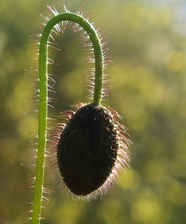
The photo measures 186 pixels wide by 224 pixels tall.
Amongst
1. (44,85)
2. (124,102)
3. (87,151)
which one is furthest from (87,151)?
(124,102)

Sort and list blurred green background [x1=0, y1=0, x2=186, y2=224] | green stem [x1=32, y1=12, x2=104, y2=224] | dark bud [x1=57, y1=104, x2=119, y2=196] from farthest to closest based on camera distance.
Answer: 1. blurred green background [x1=0, y1=0, x2=186, y2=224]
2. green stem [x1=32, y1=12, x2=104, y2=224]
3. dark bud [x1=57, y1=104, x2=119, y2=196]

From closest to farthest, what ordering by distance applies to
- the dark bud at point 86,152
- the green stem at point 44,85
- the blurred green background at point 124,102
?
the dark bud at point 86,152, the green stem at point 44,85, the blurred green background at point 124,102

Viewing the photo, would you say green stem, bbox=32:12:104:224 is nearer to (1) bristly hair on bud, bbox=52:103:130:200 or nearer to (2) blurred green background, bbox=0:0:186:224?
(1) bristly hair on bud, bbox=52:103:130:200

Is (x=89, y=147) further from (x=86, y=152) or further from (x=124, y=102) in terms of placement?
(x=124, y=102)

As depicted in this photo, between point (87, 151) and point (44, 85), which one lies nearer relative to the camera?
point (87, 151)

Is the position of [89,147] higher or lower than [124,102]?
higher

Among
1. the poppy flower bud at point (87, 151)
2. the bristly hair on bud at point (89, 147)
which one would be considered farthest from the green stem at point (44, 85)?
the poppy flower bud at point (87, 151)

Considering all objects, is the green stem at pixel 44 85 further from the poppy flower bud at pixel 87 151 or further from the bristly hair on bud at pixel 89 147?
the poppy flower bud at pixel 87 151

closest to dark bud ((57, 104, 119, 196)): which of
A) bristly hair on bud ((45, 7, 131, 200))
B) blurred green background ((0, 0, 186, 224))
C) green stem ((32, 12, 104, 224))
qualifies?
bristly hair on bud ((45, 7, 131, 200))

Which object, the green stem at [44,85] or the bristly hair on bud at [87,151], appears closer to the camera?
the bristly hair on bud at [87,151]

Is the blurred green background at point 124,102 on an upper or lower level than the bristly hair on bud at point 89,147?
lower
